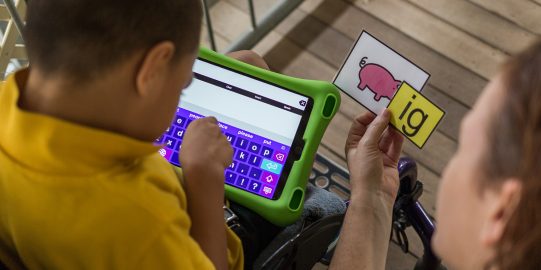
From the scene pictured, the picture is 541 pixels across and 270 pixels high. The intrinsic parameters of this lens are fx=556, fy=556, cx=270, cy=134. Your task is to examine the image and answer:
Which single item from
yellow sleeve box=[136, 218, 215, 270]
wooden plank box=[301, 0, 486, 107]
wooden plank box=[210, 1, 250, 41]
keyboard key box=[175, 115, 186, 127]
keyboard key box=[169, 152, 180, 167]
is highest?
wooden plank box=[301, 0, 486, 107]

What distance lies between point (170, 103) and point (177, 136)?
0.80ft

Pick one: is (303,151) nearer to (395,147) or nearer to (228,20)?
(395,147)

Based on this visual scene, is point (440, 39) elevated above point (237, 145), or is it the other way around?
point (440, 39)

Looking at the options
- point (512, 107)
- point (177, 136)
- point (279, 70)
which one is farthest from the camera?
point (279, 70)

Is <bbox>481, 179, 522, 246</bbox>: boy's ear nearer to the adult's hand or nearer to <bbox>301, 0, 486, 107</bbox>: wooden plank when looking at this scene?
the adult's hand

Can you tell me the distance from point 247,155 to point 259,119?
6 centimetres

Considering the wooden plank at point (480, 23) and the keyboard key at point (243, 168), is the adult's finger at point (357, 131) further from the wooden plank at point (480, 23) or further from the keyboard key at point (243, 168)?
the wooden plank at point (480, 23)

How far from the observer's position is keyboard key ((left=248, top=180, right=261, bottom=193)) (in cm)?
89

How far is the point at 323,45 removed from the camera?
1819 mm

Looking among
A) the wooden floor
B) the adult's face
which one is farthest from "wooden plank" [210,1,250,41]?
the adult's face

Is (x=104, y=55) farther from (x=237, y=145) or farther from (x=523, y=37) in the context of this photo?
(x=523, y=37)

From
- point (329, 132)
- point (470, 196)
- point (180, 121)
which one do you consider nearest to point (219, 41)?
point (329, 132)

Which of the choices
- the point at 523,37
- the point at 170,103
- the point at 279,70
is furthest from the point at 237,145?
the point at 523,37

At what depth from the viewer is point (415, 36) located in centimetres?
183
